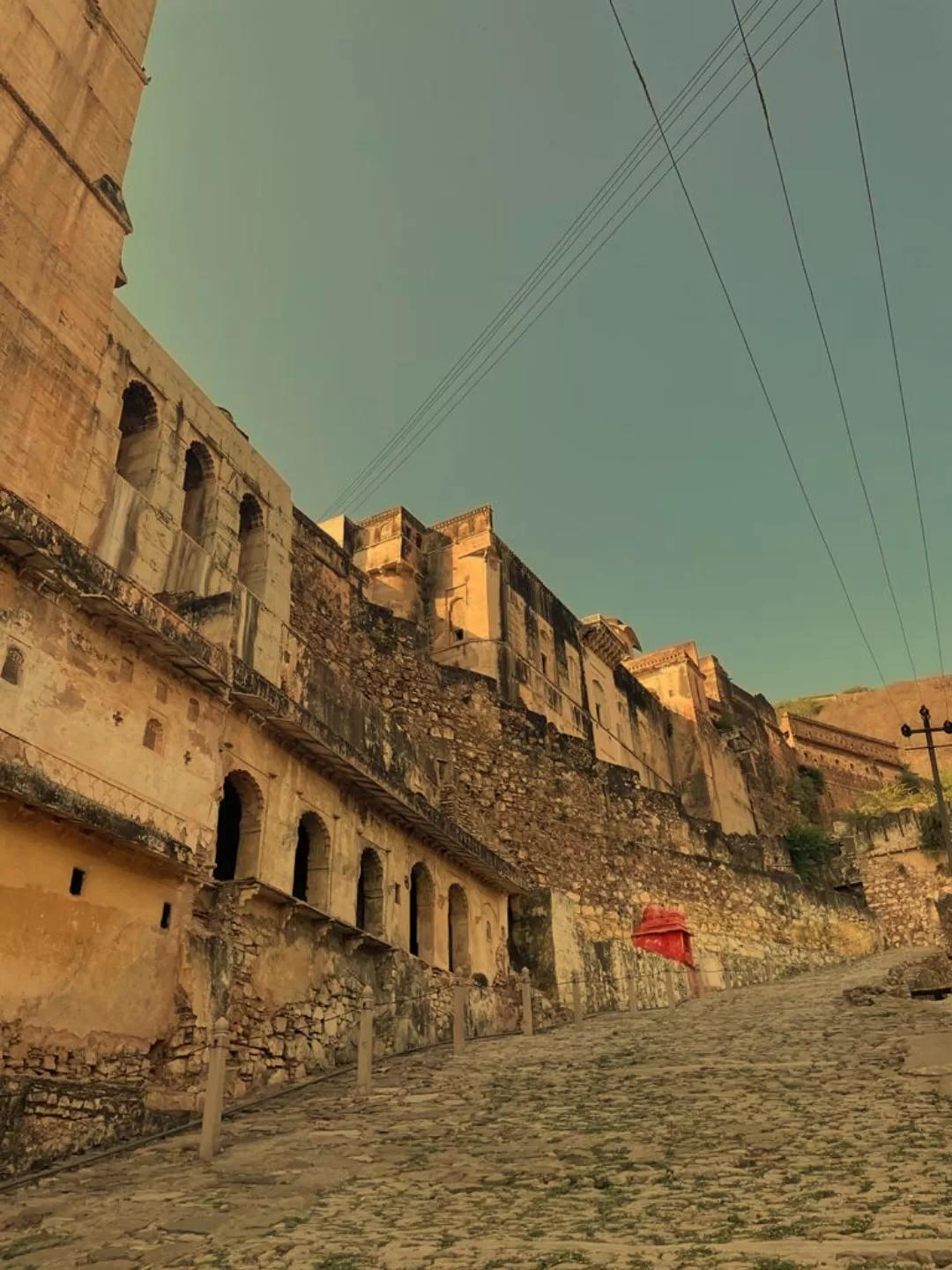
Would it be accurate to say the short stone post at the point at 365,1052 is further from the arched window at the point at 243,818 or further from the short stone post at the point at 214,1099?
the arched window at the point at 243,818

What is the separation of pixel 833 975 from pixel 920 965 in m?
2.18

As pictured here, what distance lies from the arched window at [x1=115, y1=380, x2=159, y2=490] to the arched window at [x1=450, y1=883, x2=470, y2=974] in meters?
9.39

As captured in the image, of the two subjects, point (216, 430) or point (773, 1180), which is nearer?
point (773, 1180)

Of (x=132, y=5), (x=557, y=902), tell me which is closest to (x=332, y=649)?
(x=557, y=902)

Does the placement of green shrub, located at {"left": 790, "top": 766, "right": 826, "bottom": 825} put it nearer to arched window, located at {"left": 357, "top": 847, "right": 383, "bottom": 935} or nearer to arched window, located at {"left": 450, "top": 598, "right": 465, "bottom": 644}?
arched window, located at {"left": 450, "top": 598, "right": 465, "bottom": 644}

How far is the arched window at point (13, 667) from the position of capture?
9133mm

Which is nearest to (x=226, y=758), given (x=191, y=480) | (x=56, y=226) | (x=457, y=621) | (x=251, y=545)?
(x=191, y=480)

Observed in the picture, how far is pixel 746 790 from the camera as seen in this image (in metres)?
42.1

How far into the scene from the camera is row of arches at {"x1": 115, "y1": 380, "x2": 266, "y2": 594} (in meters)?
18.7

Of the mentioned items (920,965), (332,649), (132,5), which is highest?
(132,5)

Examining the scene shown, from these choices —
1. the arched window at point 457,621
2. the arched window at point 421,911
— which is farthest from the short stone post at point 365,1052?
the arched window at point 457,621

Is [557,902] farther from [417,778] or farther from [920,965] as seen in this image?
[920,965]

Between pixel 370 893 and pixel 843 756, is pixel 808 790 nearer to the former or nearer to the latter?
pixel 843 756

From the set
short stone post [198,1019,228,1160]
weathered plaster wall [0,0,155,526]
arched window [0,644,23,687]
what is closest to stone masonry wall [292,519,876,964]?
weathered plaster wall [0,0,155,526]
